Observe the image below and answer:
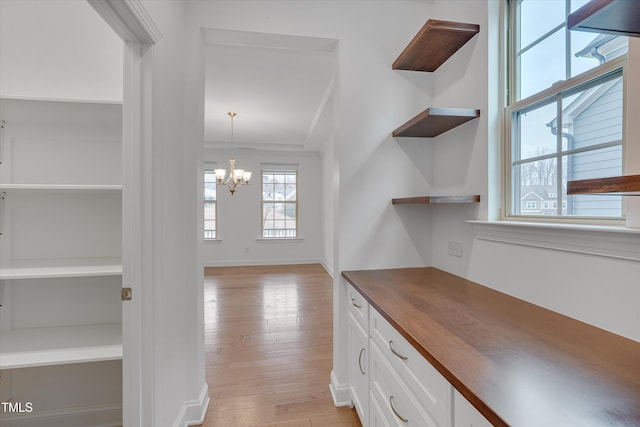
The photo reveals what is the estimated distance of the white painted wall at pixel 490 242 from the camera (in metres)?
0.95

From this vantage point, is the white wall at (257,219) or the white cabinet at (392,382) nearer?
the white cabinet at (392,382)

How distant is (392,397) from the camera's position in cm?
116

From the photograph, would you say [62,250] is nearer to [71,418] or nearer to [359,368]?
[71,418]

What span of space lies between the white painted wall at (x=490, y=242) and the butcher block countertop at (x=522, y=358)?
0.07 m

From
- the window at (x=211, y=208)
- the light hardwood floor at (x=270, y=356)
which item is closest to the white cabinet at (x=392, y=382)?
the light hardwood floor at (x=270, y=356)

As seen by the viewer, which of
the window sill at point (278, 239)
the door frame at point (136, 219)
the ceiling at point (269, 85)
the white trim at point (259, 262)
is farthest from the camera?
the window sill at point (278, 239)

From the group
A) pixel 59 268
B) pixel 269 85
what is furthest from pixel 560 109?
pixel 269 85

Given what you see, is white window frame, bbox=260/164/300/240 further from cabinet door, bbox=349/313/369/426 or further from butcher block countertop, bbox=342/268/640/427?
butcher block countertop, bbox=342/268/640/427

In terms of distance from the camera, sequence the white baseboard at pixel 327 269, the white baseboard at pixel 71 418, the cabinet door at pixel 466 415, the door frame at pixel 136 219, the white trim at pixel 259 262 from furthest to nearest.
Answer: the white trim at pixel 259 262 → the white baseboard at pixel 327 269 → the white baseboard at pixel 71 418 → the door frame at pixel 136 219 → the cabinet door at pixel 466 415

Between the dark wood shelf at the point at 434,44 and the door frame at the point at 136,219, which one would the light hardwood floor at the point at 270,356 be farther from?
the dark wood shelf at the point at 434,44

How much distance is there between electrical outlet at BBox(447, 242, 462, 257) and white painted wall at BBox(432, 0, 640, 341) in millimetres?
32

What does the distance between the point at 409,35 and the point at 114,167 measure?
2.12m

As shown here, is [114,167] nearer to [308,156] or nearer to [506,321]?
[506,321]

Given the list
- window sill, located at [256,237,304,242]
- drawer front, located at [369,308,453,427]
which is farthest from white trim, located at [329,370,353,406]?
window sill, located at [256,237,304,242]
